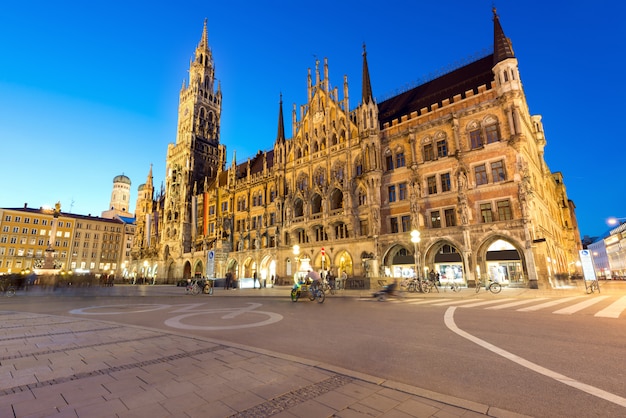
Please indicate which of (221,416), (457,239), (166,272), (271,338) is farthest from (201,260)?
(221,416)

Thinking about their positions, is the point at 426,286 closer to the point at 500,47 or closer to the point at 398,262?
the point at 398,262

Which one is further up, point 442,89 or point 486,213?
point 442,89

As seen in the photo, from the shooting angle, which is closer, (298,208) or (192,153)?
(298,208)

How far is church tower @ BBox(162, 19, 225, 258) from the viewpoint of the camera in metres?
59.9

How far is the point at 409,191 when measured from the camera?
30625 millimetres

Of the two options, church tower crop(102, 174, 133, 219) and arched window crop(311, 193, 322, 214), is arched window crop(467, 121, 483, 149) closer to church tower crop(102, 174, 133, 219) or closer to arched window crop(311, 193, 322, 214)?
arched window crop(311, 193, 322, 214)

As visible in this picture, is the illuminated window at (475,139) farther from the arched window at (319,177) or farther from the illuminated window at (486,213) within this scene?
the arched window at (319,177)

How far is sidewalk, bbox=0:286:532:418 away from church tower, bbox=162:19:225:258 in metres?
54.2

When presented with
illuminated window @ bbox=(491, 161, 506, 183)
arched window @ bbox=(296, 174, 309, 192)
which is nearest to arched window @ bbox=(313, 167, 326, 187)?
arched window @ bbox=(296, 174, 309, 192)

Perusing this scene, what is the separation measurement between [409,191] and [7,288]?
1350 inches

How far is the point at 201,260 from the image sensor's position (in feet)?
174

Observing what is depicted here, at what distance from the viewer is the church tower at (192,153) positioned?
59869 millimetres

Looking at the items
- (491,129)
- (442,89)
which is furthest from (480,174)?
(442,89)

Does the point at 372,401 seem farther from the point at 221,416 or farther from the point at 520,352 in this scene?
the point at 520,352
